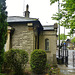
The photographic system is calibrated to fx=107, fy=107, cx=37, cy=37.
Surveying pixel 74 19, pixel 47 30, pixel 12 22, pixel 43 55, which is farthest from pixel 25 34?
pixel 74 19

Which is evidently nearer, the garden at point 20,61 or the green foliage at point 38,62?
the garden at point 20,61

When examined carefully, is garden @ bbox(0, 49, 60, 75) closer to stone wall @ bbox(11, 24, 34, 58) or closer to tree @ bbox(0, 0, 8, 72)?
stone wall @ bbox(11, 24, 34, 58)

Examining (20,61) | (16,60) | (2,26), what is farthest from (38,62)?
(2,26)

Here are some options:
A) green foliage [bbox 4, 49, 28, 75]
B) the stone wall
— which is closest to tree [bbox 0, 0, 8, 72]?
green foliage [bbox 4, 49, 28, 75]

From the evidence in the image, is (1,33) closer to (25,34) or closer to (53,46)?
(25,34)

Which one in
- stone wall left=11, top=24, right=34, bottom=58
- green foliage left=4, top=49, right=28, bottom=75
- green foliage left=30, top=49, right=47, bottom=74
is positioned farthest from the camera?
stone wall left=11, top=24, right=34, bottom=58

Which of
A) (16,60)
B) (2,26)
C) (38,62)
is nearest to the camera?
(2,26)

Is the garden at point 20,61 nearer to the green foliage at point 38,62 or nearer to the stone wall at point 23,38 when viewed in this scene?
the green foliage at point 38,62

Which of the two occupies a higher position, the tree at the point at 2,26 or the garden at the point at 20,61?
the tree at the point at 2,26

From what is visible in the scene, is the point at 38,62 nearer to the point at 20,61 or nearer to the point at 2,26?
the point at 20,61

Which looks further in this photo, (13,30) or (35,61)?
(13,30)

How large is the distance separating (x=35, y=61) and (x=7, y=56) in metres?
1.82

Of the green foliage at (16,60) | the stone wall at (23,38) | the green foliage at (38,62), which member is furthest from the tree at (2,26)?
the stone wall at (23,38)

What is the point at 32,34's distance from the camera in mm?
8625
